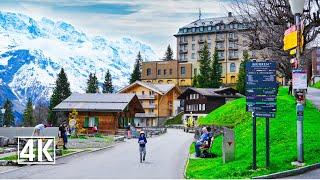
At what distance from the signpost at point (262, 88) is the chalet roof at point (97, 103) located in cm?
4195

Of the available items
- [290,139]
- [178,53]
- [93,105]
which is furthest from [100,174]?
[178,53]

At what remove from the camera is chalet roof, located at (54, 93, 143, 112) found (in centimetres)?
6028

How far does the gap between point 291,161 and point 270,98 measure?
219 cm

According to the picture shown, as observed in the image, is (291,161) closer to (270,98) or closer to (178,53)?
(270,98)

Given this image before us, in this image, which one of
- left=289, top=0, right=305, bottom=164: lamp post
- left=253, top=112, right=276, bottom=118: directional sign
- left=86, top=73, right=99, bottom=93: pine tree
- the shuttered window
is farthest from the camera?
left=86, top=73, right=99, bottom=93: pine tree

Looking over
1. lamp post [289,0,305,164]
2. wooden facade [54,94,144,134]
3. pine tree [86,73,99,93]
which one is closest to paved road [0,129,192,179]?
lamp post [289,0,305,164]

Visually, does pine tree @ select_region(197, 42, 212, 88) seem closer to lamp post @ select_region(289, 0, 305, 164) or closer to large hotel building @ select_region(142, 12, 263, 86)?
large hotel building @ select_region(142, 12, 263, 86)

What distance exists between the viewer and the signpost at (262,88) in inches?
688

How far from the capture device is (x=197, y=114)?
308 ft

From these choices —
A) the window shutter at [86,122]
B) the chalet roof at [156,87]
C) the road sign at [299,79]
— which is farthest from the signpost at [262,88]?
the chalet roof at [156,87]

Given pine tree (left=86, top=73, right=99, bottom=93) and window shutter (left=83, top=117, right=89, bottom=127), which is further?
pine tree (left=86, top=73, right=99, bottom=93)

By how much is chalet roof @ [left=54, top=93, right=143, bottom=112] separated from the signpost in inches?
1652

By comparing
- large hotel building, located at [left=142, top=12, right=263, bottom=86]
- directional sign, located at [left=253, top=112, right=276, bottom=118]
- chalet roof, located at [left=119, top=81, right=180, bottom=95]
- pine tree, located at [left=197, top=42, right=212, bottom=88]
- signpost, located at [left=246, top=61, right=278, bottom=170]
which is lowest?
directional sign, located at [left=253, top=112, right=276, bottom=118]

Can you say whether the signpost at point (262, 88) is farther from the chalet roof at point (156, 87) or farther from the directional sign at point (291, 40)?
the chalet roof at point (156, 87)
